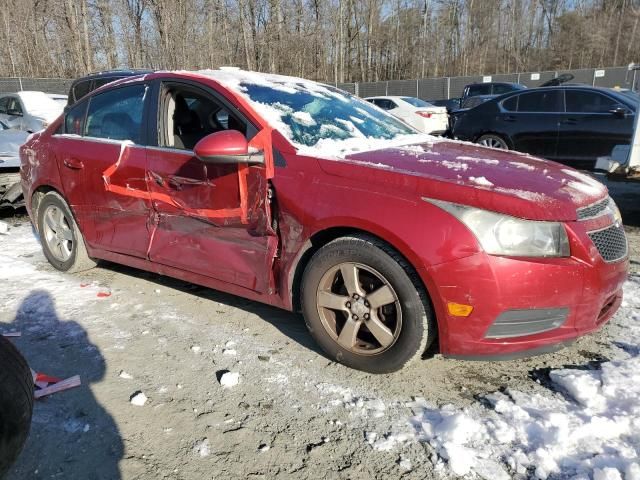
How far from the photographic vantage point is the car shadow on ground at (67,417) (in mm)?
2162

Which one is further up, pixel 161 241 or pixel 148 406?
pixel 161 241

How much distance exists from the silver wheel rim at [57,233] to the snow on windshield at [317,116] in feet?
6.32

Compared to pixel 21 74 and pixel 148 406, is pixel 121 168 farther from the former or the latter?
pixel 21 74

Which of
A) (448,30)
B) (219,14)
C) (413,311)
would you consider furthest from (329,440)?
(448,30)

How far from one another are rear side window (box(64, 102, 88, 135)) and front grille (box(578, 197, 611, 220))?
3675mm

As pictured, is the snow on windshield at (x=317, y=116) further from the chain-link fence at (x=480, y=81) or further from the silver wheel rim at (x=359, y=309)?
the chain-link fence at (x=480, y=81)

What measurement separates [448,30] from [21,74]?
114ft

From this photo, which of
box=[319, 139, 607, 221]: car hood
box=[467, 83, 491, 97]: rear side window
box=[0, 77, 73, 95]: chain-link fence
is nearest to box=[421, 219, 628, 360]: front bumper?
box=[319, 139, 607, 221]: car hood

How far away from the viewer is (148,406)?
8.47 ft

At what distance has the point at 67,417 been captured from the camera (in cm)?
249

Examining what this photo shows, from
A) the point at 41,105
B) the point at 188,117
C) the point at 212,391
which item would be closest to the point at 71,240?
the point at 188,117

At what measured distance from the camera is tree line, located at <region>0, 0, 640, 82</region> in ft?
103

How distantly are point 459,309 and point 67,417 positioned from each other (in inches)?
77.0

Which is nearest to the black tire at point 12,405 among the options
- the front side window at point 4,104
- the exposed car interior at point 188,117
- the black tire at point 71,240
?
the exposed car interior at point 188,117
